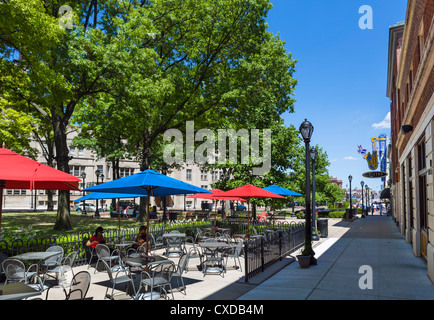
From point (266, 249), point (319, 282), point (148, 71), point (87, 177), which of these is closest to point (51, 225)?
point (148, 71)

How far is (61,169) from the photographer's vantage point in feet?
63.0

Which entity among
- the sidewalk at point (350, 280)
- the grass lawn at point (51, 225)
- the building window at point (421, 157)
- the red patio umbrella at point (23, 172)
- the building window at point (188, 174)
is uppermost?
the building window at point (188, 174)

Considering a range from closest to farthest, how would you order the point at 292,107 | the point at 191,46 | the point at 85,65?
the point at 85,65 < the point at 191,46 < the point at 292,107

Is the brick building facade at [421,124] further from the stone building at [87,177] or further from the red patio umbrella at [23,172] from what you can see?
the stone building at [87,177]

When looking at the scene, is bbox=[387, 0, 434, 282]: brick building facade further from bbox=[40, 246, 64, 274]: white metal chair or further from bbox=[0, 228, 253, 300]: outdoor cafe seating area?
bbox=[40, 246, 64, 274]: white metal chair

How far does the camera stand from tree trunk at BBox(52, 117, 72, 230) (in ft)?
62.2

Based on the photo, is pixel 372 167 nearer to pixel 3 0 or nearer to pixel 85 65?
pixel 85 65

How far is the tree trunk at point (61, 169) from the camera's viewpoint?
19.0 metres

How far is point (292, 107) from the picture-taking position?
89.2 feet

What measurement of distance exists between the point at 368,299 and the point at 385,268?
4.33 metres

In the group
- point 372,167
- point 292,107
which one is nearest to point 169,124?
point 292,107

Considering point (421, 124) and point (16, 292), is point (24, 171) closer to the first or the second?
point (16, 292)

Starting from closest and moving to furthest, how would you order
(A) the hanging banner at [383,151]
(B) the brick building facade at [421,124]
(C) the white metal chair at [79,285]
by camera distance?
(C) the white metal chair at [79,285]
(B) the brick building facade at [421,124]
(A) the hanging banner at [383,151]

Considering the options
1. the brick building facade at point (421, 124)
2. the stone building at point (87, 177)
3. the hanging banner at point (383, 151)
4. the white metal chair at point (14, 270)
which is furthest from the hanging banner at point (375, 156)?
the white metal chair at point (14, 270)
